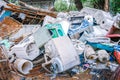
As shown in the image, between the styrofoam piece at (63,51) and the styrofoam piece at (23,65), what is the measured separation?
2.07 ft

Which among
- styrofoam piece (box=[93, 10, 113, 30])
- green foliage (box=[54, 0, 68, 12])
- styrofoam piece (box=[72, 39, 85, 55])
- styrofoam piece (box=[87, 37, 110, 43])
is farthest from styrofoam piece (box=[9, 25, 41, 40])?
green foliage (box=[54, 0, 68, 12])

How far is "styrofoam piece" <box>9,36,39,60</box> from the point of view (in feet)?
23.0

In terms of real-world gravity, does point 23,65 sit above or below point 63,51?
below

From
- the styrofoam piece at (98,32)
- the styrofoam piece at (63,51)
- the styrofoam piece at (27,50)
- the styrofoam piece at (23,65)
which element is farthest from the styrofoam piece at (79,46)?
the styrofoam piece at (23,65)

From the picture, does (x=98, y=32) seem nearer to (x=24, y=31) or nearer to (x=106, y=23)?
(x=106, y=23)

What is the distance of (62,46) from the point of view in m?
6.79

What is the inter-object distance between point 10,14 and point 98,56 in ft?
12.9

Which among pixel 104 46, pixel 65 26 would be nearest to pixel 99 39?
pixel 104 46

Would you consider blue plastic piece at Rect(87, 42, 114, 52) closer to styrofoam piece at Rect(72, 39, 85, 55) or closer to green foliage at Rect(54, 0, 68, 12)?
styrofoam piece at Rect(72, 39, 85, 55)

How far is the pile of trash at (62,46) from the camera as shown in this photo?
265 inches

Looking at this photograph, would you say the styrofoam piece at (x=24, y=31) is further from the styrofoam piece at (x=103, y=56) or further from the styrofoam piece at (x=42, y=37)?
the styrofoam piece at (x=103, y=56)

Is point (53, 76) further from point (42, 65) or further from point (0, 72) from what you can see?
point (0, 72)

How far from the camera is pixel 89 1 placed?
13672mm

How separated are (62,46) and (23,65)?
115cm
